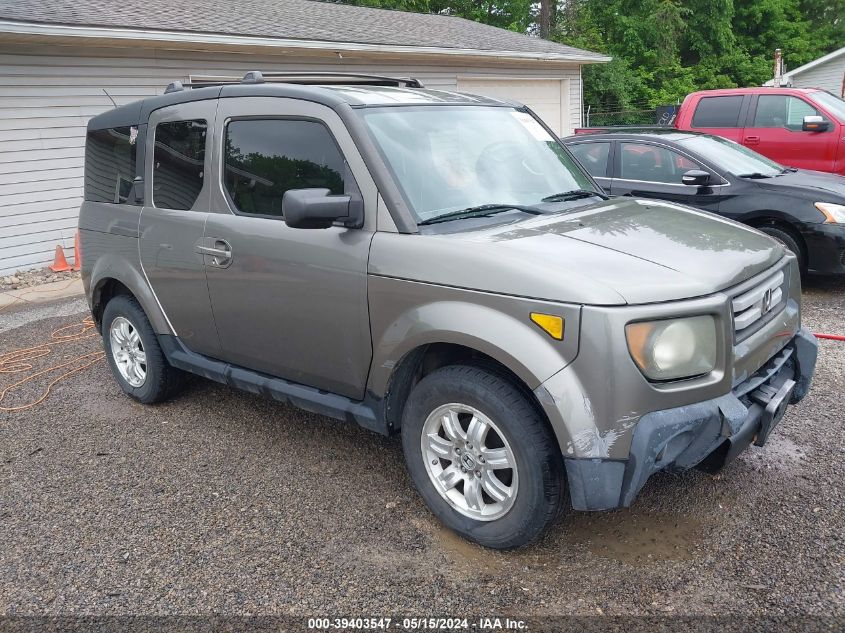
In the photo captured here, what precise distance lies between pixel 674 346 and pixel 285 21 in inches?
486

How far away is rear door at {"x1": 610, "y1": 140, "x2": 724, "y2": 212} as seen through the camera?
714cm

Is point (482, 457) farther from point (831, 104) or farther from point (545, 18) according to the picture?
point (545, 18)

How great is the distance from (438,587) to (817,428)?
2501 millimetres

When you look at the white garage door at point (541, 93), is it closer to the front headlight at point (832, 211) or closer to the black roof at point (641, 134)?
the black roof at point (641, 134)

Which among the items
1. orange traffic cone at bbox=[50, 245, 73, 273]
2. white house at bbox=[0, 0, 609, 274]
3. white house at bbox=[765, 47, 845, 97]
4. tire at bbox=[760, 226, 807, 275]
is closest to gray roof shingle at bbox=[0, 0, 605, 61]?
white house at bbox=[0, 0, 609, 274]

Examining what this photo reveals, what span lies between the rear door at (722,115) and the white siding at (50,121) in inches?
302

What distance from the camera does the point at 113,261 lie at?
15.1 feet

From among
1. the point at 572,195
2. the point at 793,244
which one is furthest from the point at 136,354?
the point at 793,244

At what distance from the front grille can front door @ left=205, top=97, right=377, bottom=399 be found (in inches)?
61.0

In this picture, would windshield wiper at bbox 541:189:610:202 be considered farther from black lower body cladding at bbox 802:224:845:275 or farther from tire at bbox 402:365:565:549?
black lower body cladding at bbox 802:224:845:275

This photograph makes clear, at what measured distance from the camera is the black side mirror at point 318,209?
3.02 m

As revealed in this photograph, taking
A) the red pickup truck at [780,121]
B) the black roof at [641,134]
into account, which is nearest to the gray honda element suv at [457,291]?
the black roof at [641,134]

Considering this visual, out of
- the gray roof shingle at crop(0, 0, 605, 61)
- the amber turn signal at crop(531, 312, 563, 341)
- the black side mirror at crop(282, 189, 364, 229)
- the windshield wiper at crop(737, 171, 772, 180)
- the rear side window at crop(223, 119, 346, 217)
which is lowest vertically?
the windshield wiper at crop(737, 171, 772, 180)

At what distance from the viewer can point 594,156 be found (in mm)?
7867
